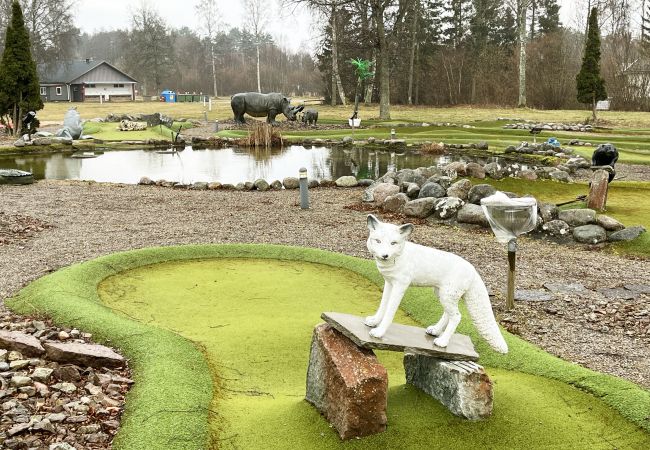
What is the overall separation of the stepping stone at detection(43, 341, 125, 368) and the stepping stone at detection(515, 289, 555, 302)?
5297 mm

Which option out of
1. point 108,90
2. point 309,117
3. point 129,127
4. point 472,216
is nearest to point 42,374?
point 472,216

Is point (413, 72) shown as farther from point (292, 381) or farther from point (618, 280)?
point (292, 381)

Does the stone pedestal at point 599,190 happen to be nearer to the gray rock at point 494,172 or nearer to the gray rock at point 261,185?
the gray rock at point 494,172

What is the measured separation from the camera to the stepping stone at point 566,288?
848 centimetres

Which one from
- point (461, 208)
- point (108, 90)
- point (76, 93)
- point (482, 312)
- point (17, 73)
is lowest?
point (461, 208)

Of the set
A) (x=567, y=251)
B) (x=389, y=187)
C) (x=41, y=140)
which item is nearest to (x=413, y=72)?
(x=41, y=140)

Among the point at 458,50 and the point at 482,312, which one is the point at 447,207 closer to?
the point at 482,312

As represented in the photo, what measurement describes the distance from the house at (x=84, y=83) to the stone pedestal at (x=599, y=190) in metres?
68.0

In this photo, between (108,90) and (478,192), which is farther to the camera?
(108,90)

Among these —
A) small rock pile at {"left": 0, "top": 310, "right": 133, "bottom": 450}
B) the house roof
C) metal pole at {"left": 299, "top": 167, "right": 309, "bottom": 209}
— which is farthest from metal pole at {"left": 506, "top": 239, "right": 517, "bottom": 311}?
the house roof

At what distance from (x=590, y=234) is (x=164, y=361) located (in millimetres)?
8793

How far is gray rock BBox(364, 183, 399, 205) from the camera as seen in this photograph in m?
14.6

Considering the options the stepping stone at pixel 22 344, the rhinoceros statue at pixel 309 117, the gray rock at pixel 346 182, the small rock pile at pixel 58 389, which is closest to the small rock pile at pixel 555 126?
the rhinoceros statue at pixel 309 117

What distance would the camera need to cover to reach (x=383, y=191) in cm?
1479
